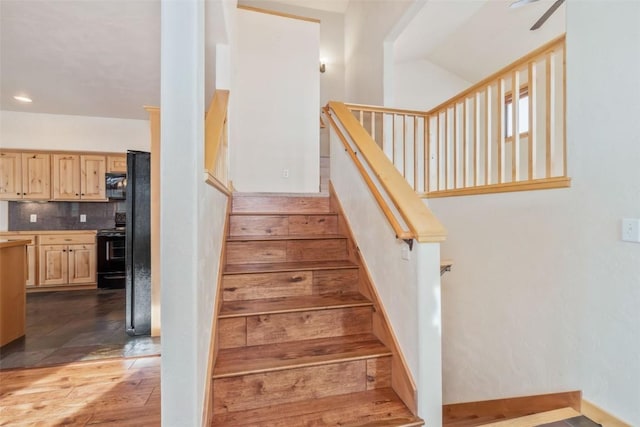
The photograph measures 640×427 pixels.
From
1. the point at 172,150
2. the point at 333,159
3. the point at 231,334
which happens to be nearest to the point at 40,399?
the point at 231,334

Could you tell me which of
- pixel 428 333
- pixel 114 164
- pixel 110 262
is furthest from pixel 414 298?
pixel 114 164

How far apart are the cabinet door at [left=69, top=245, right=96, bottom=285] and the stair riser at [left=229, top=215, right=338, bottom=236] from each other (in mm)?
3826

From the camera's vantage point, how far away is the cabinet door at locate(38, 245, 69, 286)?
4734 millimetres

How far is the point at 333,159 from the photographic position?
289 centimetres

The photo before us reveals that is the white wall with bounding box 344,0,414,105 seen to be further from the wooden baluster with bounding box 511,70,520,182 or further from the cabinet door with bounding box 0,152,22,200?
the cabinet door with bounding box 0,152,22,200

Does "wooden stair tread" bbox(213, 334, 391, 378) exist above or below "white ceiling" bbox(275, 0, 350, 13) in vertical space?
below

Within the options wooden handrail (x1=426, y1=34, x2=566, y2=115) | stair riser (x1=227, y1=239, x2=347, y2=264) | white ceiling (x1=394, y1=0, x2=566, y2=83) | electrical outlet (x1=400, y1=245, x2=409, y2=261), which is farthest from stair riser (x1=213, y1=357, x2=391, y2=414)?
white ceiling (x1=394, y1=0, x2=566, y2=83)

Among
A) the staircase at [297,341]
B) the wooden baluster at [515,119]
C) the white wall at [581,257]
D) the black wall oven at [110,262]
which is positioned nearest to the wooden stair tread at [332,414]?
the staircase at [297,341]

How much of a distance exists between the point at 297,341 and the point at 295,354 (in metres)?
0.16

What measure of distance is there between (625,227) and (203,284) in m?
1.97

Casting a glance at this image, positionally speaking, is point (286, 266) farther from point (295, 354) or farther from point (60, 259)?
point (60, 259)

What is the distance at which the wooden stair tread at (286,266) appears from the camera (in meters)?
2.04

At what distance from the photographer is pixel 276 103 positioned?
396 centimetres

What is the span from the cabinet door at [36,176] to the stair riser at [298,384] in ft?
17.3
